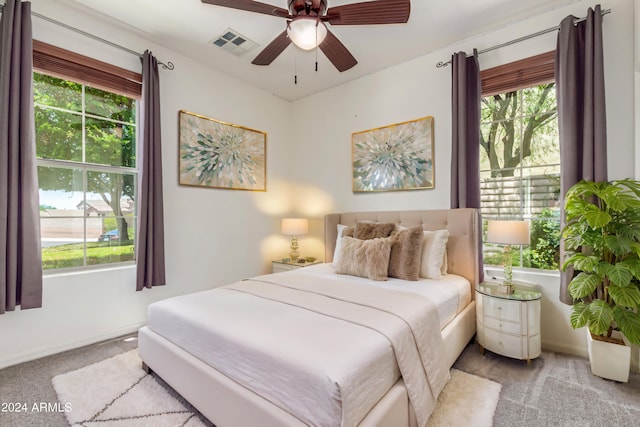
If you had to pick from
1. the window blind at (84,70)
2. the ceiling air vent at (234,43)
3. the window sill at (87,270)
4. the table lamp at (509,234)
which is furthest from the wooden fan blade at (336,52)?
the window sill at (87,270)

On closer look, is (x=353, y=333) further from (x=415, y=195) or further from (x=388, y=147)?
(x=388, y=147)

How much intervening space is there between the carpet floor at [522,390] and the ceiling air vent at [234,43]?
3009 mm

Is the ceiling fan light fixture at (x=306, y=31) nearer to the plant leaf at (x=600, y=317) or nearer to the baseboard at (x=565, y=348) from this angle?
the plant leaf at (x=600, y=317)

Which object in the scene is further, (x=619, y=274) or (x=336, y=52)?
(x=336, y=52)

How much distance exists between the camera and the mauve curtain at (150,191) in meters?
2.77

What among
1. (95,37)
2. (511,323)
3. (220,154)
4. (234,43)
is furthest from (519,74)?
(95,37)

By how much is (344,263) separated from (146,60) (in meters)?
2.73

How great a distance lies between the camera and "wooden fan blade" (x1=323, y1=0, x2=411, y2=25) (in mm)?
1646

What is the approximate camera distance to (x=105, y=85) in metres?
2.66

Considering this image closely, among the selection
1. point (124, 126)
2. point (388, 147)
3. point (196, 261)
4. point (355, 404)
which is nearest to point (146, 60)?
point (124, 126)

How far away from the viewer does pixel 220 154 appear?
3.58m

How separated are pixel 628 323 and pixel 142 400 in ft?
10.1

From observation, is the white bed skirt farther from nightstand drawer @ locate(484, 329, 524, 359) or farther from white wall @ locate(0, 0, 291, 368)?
white wall @ locate(0, 0, 291, 368)

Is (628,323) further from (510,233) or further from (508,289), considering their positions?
(510,233)
